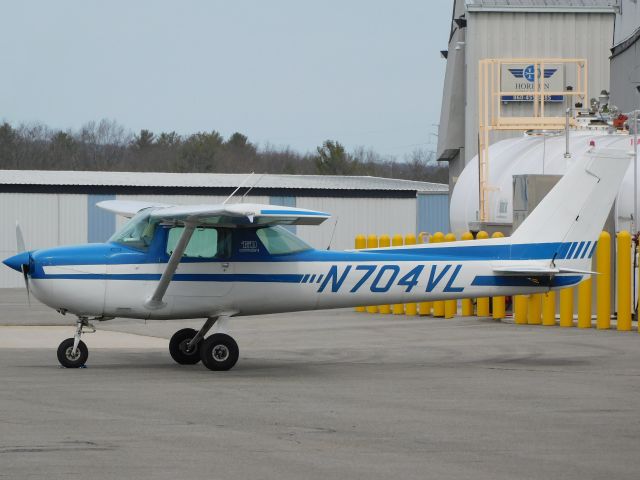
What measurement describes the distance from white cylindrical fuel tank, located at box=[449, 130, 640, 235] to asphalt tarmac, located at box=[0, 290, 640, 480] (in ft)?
15.5

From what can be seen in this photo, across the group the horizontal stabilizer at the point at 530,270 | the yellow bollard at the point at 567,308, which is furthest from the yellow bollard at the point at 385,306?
the horizontal stabilizer at the point at 530,270

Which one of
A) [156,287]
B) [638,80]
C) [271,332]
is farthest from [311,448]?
[638,80]

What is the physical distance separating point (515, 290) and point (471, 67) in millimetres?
25469

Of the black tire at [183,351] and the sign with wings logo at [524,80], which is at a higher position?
the sign with wings logo at [524,80]

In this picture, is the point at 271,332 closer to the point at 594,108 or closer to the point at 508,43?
the point at 594,108

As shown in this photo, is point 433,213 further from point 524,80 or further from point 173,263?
point 173,263

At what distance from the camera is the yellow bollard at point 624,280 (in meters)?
18.8

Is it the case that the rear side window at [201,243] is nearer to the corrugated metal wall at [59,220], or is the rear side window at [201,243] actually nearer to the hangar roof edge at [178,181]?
the corrugated metal wall at [59,220]

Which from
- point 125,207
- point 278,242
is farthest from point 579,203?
point 125,207

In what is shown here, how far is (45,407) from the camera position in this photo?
33.6 ft

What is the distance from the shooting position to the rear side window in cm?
1387

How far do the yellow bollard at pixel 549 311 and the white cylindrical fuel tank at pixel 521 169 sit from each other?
6.31 ft

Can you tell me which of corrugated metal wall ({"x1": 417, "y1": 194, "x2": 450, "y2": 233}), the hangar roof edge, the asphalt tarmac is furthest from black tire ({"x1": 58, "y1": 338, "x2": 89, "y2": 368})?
corrugated metal wall ({"x1": 417, "y1": 194, "x2": 450, "y2": 233})

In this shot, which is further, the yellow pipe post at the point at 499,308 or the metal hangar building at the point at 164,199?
the metal hangar building at the point at 164,199
